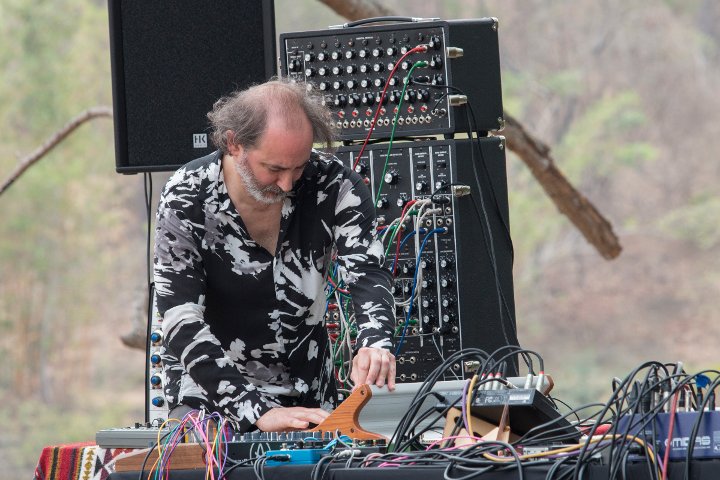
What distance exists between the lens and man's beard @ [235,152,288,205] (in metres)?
2.76

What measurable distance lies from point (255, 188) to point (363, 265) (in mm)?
338

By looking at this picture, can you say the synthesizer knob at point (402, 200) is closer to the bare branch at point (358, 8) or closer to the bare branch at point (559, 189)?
the bare branch at point (559, 189)

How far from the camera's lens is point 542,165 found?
527cm

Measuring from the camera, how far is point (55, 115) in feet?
53.8

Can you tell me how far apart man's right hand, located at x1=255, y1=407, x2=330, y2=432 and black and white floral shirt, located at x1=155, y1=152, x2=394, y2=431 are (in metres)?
0.29

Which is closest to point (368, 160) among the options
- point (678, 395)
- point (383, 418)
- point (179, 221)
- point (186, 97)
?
point (186, 97)

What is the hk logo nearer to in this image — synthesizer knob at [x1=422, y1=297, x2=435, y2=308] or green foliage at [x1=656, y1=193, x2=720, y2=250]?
synthesizer knob at [x1=422, y1=297, x2=435, y2=308]

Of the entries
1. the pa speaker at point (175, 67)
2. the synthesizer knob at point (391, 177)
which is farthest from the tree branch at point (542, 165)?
the synthesizer knob at point (391, 177)

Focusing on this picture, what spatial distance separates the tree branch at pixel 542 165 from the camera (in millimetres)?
5227

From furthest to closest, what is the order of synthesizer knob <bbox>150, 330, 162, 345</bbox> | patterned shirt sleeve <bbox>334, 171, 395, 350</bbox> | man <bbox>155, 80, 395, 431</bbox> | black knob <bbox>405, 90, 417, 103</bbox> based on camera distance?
black knob <bbox>405, 90, 417, 103</bbox>
synthesizer knob <bbox>150, 330, 162, 345</bbox>
patterned shirt sleeve <bbox>334, 171, 395, 350</bbox>
man <bbox>155, 80, 395, 431</bbox>

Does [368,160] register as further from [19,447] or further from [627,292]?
[627,292]

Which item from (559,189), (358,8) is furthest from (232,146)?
(559,189)

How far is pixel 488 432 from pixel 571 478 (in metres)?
0.33

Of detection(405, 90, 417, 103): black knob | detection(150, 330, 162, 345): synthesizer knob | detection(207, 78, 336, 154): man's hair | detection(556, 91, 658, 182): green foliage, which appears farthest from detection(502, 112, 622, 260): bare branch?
detection(556, 91, 658, 182): green foliage
